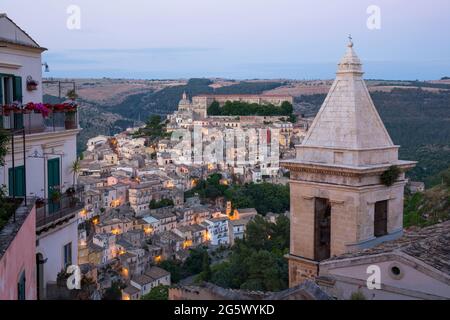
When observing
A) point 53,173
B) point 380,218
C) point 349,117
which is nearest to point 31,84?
point 53,173

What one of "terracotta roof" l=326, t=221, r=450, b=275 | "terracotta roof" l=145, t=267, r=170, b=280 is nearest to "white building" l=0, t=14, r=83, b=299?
"terracotta roof" l=326, t=221, r=450, b=275

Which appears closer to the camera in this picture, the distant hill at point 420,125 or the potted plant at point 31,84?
the potted plant at point 31,84

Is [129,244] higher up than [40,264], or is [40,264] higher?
[40,264]

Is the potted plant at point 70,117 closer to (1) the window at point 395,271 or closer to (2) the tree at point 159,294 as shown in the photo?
(1) the window at point 395,271

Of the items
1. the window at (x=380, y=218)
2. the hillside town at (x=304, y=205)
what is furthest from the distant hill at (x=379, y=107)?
the window at (x=380, y=218)

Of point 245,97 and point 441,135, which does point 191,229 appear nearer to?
point 441,135

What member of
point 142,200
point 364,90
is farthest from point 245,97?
point 364,90
